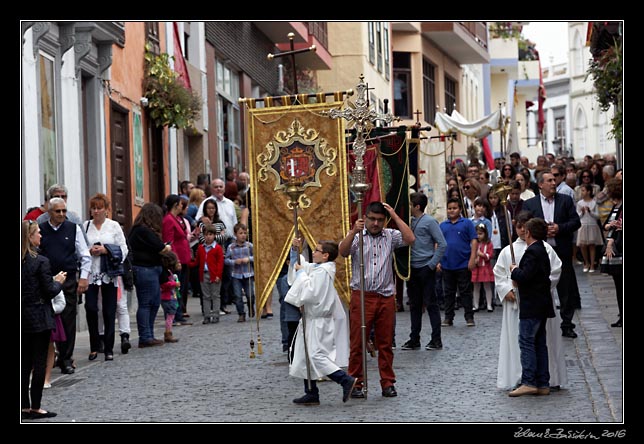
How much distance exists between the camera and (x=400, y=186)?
703 inches

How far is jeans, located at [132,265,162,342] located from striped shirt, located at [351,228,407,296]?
490cm

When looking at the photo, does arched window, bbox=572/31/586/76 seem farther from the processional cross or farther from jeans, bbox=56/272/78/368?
the processional cross

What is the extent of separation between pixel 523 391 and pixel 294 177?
4.09m

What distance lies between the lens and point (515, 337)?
12.8 m

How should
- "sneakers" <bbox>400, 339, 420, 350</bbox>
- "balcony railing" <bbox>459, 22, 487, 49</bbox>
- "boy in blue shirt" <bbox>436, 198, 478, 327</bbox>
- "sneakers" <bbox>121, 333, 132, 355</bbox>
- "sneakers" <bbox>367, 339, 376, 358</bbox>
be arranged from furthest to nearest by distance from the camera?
"balcony railing" <bbox>459, 22, 487, 49</bbox> < "boy in blue shirt" <bbox>436, 198, 478, 327</bbox> < "sneakers" <bbox>121, 333, 132, 355</bbox> < "sneakers" <bbox>400, 339, 420, 350</bbox> < "sneakers" <bbox>367, 339, 376, 358</bbox>

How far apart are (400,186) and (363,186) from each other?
530 centimetres

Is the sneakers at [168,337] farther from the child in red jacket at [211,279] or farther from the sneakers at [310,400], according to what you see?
the sneakers at [310,400]

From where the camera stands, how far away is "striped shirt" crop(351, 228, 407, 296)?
12594 millimetres

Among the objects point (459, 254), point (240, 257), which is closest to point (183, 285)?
point (240, 257)

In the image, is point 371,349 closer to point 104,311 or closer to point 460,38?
point 104,311

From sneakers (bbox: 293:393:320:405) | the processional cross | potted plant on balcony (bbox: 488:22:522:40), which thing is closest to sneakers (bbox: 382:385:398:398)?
the processional cross

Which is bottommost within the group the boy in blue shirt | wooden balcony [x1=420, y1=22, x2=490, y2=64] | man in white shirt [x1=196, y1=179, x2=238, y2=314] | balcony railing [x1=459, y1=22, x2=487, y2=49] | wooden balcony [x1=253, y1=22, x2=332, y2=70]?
the boy in blue shirt

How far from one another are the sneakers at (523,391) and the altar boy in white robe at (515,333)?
9.5 inches
